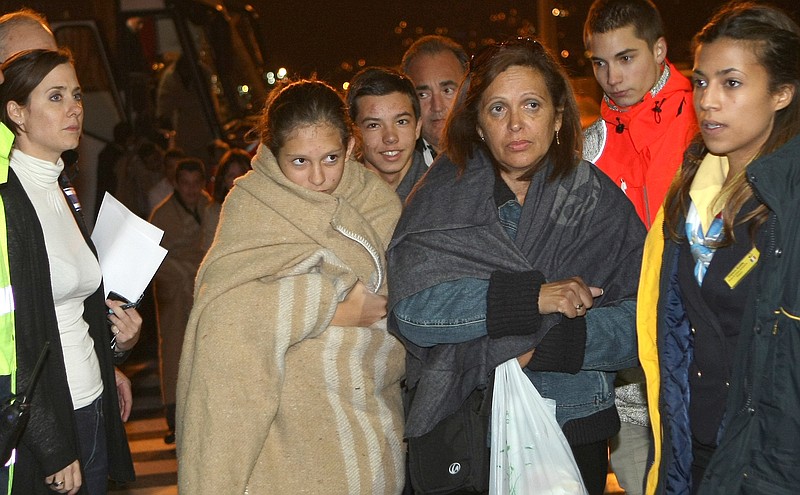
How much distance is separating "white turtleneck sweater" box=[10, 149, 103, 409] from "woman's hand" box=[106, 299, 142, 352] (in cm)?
19

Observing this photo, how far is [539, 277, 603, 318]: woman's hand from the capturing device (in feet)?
10.0

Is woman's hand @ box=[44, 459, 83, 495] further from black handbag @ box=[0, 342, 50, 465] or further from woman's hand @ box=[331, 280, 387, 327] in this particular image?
woman's hand @ box=[331, 280, 387, 327]

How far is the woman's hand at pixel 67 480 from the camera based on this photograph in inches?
128

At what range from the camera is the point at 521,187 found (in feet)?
11.2

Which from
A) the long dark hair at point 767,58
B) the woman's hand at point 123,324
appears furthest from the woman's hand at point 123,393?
the long dark hair at point 767,58

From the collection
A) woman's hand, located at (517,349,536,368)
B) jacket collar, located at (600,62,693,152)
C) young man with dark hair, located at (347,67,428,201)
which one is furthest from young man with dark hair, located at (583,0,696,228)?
woman's hand, located at (517,349,536,368)

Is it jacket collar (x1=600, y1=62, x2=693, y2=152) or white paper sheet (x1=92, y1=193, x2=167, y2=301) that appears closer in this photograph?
white paper sheet (x1=92, y1=193, x2=167, y2=301)

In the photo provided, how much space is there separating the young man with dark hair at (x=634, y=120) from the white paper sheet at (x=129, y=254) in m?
1.78

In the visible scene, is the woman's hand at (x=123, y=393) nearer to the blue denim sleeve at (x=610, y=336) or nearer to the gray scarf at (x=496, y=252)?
the gray scarf at (x=496, y=252)

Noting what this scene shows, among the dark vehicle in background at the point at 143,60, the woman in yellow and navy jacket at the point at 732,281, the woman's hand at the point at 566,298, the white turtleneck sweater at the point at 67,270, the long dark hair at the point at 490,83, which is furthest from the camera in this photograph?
the dark vehicle in background at the point at 143,60

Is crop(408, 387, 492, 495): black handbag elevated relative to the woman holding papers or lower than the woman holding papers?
lower

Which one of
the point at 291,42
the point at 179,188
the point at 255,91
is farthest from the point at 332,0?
the point at 179,188

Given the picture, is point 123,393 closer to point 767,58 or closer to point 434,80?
point 434,80

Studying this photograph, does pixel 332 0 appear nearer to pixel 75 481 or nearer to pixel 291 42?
pixel 291 42
